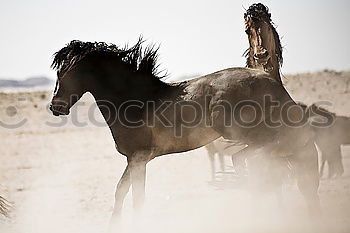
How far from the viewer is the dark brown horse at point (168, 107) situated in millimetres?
6609

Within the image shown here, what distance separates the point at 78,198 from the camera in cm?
1057

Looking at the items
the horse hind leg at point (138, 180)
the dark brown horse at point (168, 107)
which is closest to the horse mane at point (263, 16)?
the dark brown horse at point (168, 107)

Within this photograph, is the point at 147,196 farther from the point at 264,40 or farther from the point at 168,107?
the point at 264,40

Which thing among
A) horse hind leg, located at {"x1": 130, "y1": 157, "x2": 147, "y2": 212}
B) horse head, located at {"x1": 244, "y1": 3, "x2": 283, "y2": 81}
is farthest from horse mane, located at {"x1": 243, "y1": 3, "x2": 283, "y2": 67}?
horse hind leg, located at {"x1": 130, "y1": 157, "x2": 147, "y2": 212}

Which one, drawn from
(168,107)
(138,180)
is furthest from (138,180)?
(168,107)

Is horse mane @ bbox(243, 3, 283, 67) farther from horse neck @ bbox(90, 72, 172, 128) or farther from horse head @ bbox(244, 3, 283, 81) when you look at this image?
horse neck @ bbox(90, 72, 172, 128)

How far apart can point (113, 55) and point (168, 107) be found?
114 cm

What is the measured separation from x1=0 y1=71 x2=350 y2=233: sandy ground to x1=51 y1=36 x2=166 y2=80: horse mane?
191cm

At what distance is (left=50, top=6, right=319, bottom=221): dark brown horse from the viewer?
21.7ft

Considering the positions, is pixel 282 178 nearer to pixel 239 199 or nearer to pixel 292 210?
pixel 292 210

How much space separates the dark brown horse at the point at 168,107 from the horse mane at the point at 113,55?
1 centimetres

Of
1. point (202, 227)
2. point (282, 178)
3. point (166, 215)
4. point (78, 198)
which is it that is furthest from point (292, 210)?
point (78, 198)

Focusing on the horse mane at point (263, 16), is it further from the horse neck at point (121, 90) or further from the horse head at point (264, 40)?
the horse neck at point (121, 90)

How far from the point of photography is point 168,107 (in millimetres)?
6922
